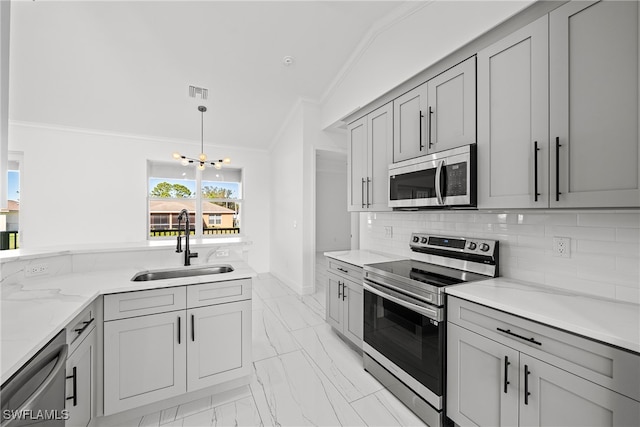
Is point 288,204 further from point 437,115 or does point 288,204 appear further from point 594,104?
point 594,104

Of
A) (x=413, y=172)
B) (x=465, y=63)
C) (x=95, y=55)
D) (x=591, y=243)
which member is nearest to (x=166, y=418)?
(x=413, y=172)

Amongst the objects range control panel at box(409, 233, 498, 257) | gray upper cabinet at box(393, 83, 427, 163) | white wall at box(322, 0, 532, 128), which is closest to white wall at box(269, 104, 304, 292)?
white wall at box(322, 0, 532, 128)

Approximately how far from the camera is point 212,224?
5.70 meters

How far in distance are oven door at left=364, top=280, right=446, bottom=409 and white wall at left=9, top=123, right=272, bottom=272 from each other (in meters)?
4.80

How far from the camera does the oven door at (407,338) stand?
1.60m

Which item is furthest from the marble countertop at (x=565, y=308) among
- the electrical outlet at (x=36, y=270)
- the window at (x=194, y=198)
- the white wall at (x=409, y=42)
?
the window at (x=194, y=198)

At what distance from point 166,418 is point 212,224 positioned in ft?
14.2

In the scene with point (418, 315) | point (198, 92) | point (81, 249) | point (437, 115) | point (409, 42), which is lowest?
point (418, 315)

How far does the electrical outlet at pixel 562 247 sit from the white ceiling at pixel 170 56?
2497 mm

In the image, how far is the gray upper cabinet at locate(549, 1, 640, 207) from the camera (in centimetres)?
113

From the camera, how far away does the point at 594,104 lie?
123 centimetres

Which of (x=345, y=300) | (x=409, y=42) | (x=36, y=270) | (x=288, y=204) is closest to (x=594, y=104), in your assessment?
(x=409, y=42)

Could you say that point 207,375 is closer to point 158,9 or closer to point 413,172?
point 413,172

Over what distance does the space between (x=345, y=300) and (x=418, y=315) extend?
961 mm
